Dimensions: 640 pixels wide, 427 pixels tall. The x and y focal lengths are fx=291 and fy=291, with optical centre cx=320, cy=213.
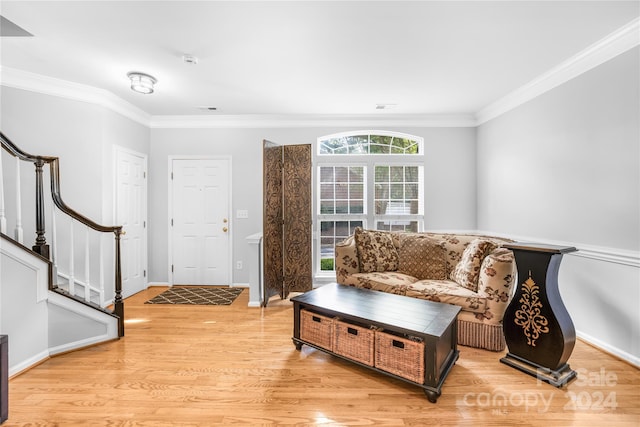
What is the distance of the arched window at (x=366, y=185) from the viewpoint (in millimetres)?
4426

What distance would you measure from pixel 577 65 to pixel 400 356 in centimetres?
303

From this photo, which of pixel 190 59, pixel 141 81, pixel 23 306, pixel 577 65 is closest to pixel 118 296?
pixel 23 306

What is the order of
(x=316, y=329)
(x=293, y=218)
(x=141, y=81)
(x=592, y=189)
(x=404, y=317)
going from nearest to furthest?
(x=404, y=317) < (x=316, y=329) < (x=592, y=189) < (x=141, y=81) < (x=293, y=218)

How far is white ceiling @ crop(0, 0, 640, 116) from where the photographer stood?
2000 millimetres

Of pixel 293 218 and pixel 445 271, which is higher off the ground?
pixel 293 218

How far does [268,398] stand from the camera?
1.88 meters

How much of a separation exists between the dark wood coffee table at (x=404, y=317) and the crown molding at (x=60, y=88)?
3338 millimetres

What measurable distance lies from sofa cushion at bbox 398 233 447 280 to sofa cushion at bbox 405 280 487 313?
0.23 metres

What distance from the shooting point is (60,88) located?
3.21 meters

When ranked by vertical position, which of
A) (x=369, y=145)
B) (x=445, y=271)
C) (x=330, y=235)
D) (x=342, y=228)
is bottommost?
(x=445, y=271)

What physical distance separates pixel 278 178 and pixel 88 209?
2254 millimetres

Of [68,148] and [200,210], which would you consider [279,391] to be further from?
[68,148]

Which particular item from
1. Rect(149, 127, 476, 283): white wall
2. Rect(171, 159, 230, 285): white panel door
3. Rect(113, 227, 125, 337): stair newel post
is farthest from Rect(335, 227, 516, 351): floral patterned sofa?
Rect(113, 227, 125, 337): stair newel post

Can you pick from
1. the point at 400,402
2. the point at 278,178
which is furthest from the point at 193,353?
the point at 278,178
